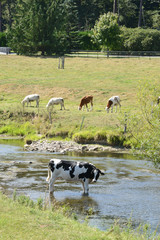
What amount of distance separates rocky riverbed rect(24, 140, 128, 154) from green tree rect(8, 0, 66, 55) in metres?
45.7

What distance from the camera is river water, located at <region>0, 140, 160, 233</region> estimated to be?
18.4 metres

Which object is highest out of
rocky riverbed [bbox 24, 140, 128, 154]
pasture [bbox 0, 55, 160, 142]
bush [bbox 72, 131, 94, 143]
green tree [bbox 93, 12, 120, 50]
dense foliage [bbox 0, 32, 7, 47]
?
green tree [bbox 93, 12, 120, 50]

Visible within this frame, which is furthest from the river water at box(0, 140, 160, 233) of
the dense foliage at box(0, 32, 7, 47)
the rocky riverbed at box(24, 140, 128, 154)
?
the dense foliage at box(0, 32, 7, 47)

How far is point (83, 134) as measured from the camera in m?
36.8

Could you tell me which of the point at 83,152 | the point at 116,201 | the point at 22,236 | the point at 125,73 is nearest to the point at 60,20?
the point at 125,73

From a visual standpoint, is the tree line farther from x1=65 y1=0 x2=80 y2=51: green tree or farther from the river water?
the river water

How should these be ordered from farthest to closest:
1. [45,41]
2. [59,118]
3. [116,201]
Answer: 1. [45,41]
2. [59,118]
3. [116,201]

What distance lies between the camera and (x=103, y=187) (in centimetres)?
2316

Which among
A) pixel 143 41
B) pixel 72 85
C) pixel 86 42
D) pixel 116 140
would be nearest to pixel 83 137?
pixel 116 140

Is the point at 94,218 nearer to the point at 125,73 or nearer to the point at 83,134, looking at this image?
the point at 83,134

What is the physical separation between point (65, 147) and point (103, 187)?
1236 centimetres

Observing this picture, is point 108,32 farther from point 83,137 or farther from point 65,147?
point 65,147

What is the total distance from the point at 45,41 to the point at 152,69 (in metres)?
22.2

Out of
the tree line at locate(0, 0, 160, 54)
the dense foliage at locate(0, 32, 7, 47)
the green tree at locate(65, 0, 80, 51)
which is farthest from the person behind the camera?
the dense foliage at locate(0, 32, 7, 47)
